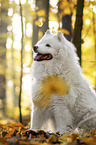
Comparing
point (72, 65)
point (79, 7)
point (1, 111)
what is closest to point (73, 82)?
point (72, 65)

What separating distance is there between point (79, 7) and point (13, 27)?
10117 mm

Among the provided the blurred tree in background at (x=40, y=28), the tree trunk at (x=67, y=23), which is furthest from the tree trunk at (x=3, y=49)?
the tree trunk at (x=67, y=23)

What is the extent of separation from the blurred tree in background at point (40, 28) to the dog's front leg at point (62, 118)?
133 cm

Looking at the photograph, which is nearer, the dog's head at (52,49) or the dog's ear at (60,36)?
the dog's head at (52,49)

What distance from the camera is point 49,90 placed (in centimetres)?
413

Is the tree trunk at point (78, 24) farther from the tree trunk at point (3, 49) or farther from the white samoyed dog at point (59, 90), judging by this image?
the tree trunk at point (3, 49)

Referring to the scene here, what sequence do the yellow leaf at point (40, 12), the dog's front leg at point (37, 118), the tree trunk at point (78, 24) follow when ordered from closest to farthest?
the dog's front leg at point (37, 118) → the tree trunk at point (78, 24) → the yellow leaf at point (40, 12)

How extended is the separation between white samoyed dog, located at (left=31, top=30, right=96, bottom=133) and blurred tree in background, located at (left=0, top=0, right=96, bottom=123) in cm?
91

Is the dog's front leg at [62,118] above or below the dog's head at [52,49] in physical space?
below

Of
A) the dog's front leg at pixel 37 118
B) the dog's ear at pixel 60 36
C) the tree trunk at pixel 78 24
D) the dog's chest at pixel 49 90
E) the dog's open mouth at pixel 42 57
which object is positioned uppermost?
the tree trunk at pixel 78 24

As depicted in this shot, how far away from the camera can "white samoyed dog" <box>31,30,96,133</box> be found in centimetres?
397

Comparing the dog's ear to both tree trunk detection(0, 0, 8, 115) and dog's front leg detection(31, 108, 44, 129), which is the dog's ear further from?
tree trunk detection(0, 0, 8, 115)

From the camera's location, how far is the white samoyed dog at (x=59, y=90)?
3.97 metres

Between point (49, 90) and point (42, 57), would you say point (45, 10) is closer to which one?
point (42, 57)
